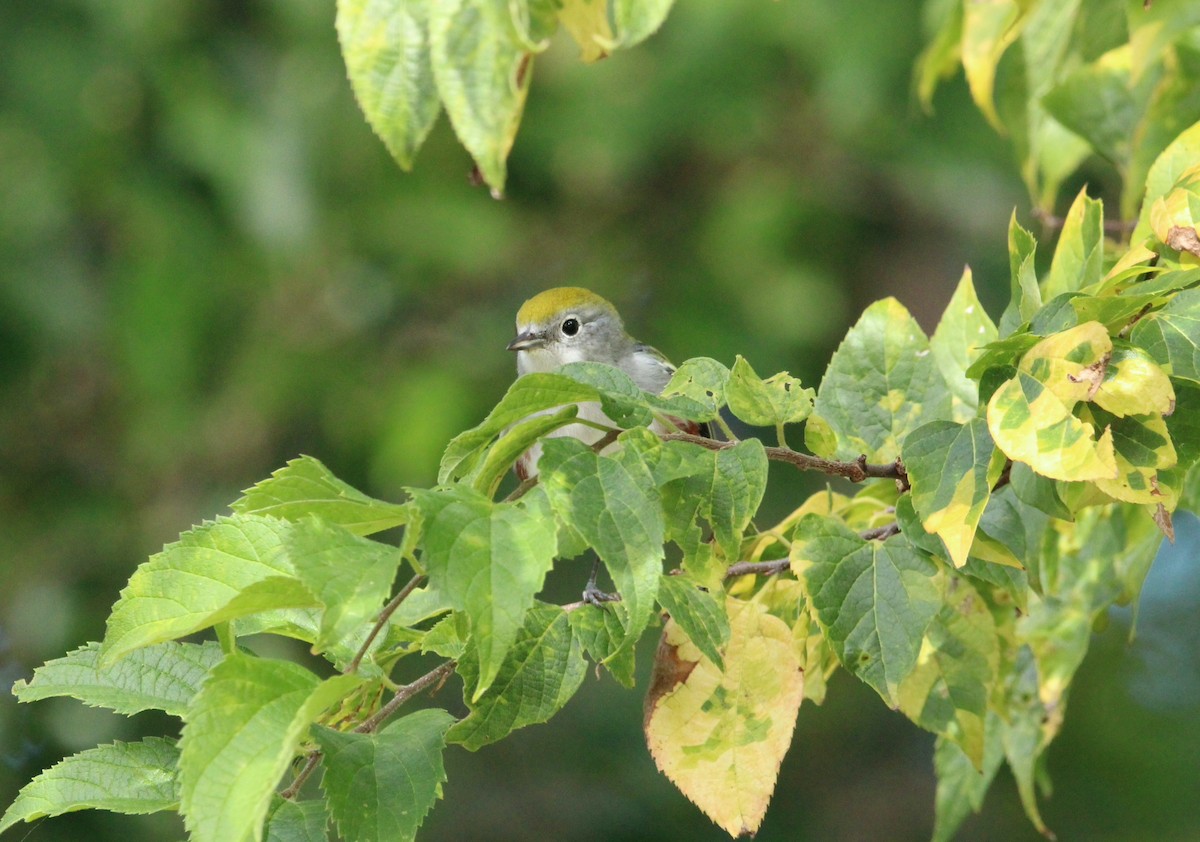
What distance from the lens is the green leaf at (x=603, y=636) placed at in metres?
1.44

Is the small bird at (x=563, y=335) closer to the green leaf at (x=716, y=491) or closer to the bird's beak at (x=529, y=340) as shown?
the bird's beak at (x=529, y=340)

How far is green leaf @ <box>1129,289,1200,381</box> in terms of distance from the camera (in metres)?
1.37

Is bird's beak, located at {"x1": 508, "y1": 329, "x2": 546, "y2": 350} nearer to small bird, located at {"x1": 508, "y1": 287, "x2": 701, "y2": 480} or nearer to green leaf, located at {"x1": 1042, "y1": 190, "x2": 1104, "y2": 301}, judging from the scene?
small bird, located at {"x1": 508, "y1": 287, "x2": 701, "y2": 480}

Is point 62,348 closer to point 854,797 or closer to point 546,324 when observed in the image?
point 546,324

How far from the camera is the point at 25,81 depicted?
5.16m

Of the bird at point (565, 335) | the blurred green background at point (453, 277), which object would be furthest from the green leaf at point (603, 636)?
the blurred green background at point (453, 277)

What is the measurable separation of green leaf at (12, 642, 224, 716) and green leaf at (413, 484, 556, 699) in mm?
407

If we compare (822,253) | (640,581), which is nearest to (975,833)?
(822,253)

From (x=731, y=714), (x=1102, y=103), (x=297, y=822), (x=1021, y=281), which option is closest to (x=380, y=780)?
(x=297, y=822)

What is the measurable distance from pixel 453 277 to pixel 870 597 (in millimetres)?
4873

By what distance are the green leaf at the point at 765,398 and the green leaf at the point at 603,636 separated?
27 centimetres

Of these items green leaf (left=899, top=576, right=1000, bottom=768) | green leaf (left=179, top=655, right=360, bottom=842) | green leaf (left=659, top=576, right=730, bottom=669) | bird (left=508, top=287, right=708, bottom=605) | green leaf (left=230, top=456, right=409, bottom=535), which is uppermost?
green leaf (left=230, top=456, right=409, bottom=535)

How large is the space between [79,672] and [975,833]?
5.74 m

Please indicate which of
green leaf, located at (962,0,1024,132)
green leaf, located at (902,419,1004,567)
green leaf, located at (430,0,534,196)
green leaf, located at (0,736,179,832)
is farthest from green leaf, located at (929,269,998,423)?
green leaf, located at (0,736,179,832)
